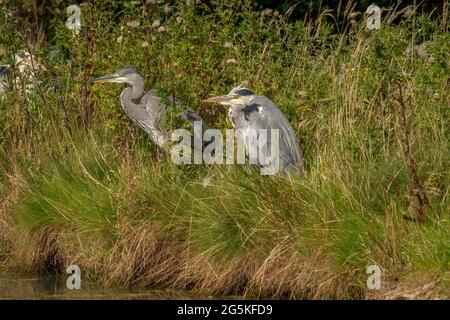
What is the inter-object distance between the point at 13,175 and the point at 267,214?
223 centimetres

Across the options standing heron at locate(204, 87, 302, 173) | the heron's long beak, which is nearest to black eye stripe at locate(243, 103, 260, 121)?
standing heron at locate(204, 87, 302, 173)

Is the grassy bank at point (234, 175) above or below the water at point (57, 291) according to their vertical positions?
above

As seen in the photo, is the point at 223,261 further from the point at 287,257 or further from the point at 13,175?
the point at 13,175

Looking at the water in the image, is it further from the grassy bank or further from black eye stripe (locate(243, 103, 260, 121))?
black eye stripe (locate(243, 103, 260, 121))

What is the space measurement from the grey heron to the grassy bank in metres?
0.11

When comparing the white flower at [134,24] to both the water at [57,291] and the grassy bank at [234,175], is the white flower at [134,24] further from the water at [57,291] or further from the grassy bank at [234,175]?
the water at [57,291]

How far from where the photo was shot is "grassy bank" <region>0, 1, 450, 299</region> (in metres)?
6.51

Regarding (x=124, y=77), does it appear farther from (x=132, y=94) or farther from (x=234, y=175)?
(x=234, y=175)

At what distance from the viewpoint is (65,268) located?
7.69 meters

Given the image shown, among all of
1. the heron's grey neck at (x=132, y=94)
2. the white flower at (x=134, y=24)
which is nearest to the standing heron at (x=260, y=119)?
the heron's grey neck at (x=132, y=94)

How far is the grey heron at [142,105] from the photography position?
8.03m

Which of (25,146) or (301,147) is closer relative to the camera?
(301,147)

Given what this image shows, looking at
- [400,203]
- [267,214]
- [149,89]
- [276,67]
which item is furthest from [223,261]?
[149,89]

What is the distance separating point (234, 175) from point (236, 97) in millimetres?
839
